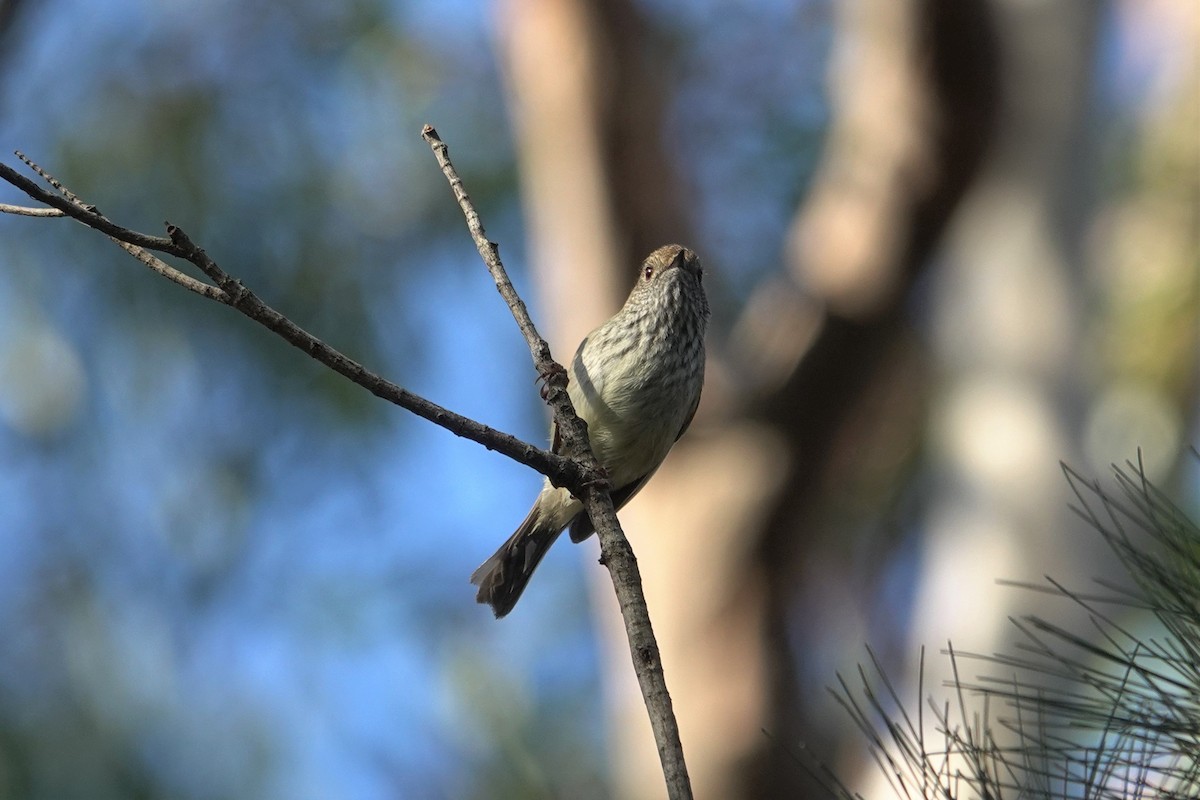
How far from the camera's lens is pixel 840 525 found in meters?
7.84

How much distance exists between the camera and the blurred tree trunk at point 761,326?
17.7ft

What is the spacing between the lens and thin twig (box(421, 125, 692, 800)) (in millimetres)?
1545

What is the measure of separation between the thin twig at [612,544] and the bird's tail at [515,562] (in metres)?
1.51

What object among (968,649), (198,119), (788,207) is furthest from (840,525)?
(198,119)

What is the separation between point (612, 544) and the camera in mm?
1883

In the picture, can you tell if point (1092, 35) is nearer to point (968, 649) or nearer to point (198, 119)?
point (968, 649)

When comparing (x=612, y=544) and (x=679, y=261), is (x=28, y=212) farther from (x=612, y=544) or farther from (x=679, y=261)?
(x=679, y=261)

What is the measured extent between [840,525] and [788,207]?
7.02ft

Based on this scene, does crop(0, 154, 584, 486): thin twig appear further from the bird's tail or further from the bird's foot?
the bird's tail

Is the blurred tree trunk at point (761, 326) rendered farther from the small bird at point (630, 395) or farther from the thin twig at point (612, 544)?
the thin twig at point (612, 544)

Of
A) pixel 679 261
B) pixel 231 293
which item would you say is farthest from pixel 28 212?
pixel 679 261

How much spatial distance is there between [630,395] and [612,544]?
74.0 inches

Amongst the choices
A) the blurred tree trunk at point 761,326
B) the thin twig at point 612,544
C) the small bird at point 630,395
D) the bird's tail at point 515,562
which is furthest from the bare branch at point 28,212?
the blurred tree trunk at point 761,326

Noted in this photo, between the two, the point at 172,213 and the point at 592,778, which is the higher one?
the point at 172,213
